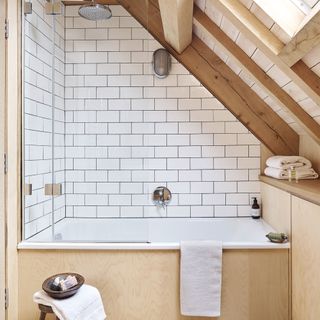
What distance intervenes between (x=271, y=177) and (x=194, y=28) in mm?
1377

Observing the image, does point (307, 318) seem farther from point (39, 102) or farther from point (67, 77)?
point (67, 77)

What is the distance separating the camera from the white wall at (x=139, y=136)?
2945 mm

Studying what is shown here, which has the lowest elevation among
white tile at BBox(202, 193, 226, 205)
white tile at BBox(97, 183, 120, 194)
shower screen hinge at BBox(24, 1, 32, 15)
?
white tile at BBox(202, 193, 226, 205)

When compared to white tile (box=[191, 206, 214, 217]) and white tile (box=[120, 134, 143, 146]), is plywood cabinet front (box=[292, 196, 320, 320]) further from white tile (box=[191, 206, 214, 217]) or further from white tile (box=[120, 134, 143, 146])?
white tile (box=[120, 134, 143, 146])

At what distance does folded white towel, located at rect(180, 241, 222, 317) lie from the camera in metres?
2.14

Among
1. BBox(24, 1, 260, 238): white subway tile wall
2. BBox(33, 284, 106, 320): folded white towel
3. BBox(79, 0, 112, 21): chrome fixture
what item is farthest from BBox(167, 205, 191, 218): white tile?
BBox(79, 0, 112, 21): chrome fixture

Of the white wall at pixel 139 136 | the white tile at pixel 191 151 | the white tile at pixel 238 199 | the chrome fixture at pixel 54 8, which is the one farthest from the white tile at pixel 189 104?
the chrome fixture at pixel 54 8

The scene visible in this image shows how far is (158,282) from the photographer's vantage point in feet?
7.23

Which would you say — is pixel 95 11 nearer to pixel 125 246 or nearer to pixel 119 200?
pixel 119 200

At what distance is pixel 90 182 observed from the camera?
2973 mm

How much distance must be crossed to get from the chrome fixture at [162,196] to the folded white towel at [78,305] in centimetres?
119

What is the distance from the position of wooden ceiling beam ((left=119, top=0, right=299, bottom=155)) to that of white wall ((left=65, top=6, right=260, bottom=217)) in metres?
0.11

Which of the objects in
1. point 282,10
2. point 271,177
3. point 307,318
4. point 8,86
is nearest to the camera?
point 282,10

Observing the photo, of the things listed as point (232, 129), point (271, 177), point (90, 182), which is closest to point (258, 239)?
point (271, 177)
